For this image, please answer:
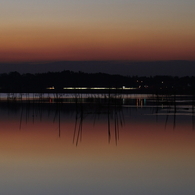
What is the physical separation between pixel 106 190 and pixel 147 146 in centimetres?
454

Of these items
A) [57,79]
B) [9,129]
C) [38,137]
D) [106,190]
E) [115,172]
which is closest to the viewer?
[106,190]

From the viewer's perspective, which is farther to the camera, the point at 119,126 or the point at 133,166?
the point at 119,126

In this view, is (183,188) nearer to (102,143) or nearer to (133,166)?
(133,166)

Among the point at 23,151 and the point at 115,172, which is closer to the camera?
the point at 115,172

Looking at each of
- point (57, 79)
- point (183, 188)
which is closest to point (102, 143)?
point (183, 188)

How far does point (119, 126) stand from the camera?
16.2 meters

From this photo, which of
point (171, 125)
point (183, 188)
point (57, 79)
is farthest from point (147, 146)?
point (57, 79)

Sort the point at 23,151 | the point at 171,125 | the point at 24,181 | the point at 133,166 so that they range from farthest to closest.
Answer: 1. the point at 171,125
2. the point at 23,151
3. the point at 133,166
4. the point at 24,181

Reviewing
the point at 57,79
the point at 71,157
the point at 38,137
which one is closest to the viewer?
the point at 71,157

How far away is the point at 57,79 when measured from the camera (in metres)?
98.1

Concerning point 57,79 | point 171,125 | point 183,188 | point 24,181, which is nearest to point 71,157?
point 24,181

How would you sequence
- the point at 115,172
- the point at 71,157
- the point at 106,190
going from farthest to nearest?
1. the point at 71,157
2. the point at 115,172
3. the point at 106,190

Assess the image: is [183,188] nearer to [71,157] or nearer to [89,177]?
[89,177]

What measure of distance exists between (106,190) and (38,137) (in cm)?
654
